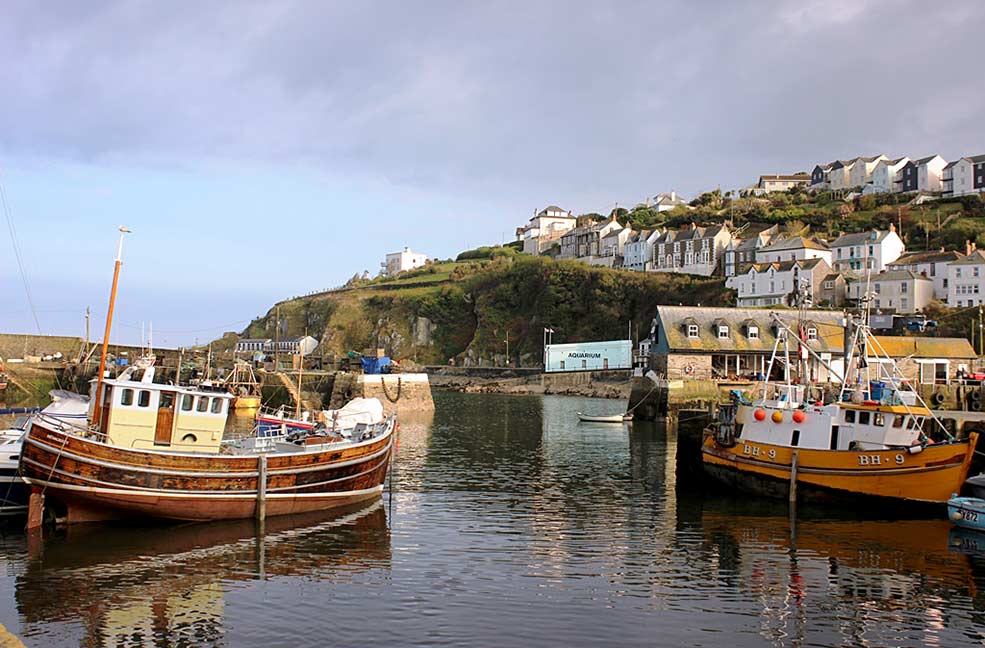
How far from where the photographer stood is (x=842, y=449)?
28.7 metres

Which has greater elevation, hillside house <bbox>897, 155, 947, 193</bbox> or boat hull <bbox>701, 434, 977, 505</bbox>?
hillside house <bbox>897, 155, 947, 193</bbox>

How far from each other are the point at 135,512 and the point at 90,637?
8588mm

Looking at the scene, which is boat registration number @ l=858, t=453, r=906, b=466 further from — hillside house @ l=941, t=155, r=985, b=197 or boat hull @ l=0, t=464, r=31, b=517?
hillside house @ l=941, t=155, r=985, b=197

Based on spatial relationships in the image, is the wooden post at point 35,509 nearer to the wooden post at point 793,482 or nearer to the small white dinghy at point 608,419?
the wooden post at point 793,482

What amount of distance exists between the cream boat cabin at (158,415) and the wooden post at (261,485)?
196 cm

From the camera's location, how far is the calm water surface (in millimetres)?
16047

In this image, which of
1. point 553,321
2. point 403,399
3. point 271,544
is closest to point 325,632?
point 271,544

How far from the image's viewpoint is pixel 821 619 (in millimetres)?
17344

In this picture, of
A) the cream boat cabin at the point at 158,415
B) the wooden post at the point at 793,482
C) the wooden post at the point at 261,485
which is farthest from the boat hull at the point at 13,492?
the wooden post at the point at 793,482

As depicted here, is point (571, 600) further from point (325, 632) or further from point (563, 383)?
point (563, 383)

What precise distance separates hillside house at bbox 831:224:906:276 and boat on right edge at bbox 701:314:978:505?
257ft

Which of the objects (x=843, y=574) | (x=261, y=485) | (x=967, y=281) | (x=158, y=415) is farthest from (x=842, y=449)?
(x=967, y=281)

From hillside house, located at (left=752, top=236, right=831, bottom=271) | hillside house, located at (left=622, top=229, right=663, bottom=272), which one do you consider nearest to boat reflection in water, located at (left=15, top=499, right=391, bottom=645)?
hillside house, located at (left=752, top=236, right=831, bottom=271)

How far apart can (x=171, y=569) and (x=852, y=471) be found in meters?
22.3
